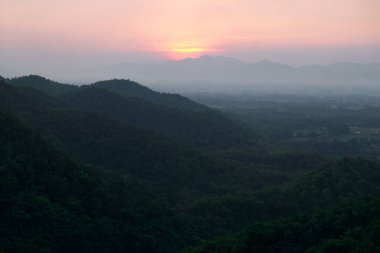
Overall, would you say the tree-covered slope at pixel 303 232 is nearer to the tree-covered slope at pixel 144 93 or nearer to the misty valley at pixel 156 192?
the misty valley at pixel 156 192

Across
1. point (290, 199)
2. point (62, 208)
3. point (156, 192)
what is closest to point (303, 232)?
point (62, 208)

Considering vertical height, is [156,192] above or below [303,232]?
below

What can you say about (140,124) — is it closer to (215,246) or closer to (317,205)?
(317,205)

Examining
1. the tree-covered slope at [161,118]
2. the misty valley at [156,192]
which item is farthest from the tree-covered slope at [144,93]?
the misty valley at [156,192]

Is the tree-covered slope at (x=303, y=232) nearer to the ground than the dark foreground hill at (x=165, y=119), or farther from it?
nearer to the ground

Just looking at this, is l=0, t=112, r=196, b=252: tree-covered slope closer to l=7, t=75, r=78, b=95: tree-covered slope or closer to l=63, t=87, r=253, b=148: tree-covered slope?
l=63, t=87, r=253, b=148: tree-covered slope

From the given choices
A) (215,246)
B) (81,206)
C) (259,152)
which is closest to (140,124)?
(259,152)

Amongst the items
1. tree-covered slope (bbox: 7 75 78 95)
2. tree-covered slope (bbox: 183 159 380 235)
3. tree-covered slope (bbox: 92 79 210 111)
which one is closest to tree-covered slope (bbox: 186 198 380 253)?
tree-covered slope (bbox: 183 159 380 235)

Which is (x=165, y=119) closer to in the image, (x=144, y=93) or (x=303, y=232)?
(x=144, y=93)
